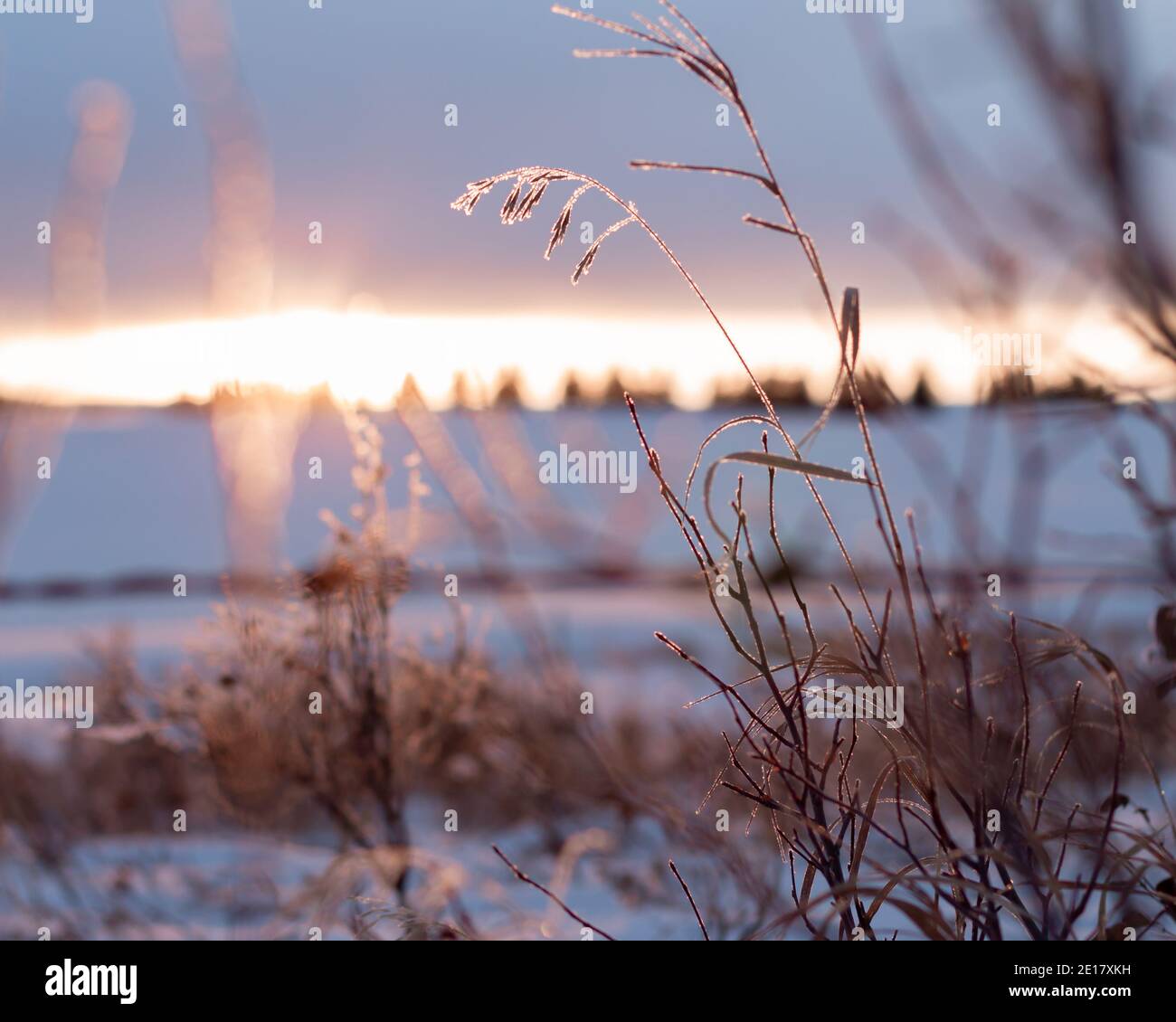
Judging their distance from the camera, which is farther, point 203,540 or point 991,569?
point 203,540

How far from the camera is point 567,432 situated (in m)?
1.25

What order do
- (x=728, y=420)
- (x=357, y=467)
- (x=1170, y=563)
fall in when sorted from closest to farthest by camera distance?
(x=728, y=420) < (x=1170, y=563) < (x=357, y=467)

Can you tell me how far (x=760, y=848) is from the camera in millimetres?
4121

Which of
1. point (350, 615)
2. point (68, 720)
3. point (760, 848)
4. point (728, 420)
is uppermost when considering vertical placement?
point (728, 420)

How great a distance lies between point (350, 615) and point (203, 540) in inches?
412

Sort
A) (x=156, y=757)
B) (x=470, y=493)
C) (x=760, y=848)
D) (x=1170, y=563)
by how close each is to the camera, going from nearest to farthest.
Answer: (x=470, y=493)
(x=1170, y=563)
(x=760, y=848)
(x=156, y=757)

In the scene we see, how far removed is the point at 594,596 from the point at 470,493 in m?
12.7

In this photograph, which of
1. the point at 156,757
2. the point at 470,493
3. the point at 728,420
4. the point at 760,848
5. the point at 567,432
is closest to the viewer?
the point at 470,493

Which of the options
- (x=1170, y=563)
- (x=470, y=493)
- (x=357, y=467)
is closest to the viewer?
(x=470, y=493)
